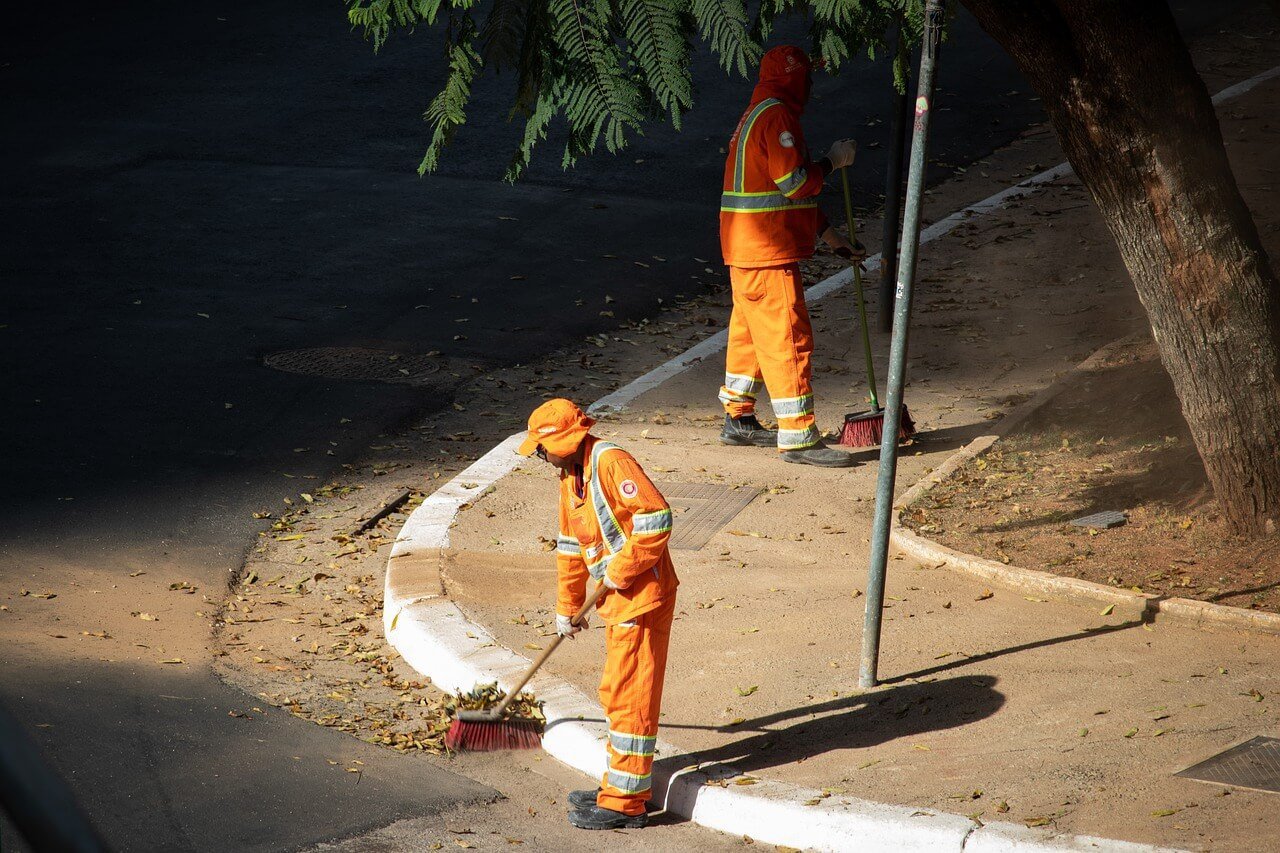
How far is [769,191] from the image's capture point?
8.32m

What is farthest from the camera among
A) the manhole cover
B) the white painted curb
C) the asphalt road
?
the manhole cover

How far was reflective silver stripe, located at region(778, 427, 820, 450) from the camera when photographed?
835 centimetres

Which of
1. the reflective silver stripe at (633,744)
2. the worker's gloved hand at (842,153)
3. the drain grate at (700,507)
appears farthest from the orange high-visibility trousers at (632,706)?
the worker's gloved hand at (842,153)

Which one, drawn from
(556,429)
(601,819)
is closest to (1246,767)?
(601,819)

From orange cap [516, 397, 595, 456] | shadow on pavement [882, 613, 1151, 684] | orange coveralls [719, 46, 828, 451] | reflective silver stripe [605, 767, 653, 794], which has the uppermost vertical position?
orange coveralls [719, 46, 828, 451]

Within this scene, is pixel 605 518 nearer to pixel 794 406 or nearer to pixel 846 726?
pixel 846 726

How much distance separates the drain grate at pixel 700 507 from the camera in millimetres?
7475

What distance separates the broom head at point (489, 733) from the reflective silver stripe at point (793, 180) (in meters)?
3.70

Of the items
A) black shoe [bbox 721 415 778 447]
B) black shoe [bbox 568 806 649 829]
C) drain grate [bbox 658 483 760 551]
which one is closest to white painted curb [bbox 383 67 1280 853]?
black shoe [bbox 568 806 649 829]

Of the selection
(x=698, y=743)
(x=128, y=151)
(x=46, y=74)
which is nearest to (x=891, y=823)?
(x=698, y=743)

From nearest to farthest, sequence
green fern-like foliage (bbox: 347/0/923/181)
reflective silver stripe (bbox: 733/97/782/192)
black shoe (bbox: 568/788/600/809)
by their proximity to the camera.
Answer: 1. green fern-like foliage (bbox: 347/0/923/181)
2. black shoe (bbox: 568/788/600/809)
3. reflective silver stripe (bbox: 733/97/782/192)

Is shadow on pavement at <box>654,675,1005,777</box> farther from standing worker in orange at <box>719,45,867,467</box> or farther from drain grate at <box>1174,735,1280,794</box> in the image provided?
standing worker in orange at <box>719,45,867,467</box>

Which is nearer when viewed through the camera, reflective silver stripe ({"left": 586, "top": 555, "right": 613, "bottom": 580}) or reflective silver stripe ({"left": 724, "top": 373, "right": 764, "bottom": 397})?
reflective silver stripe ({"left": 586, "top": 555, "right": 613, "bottom": 580})

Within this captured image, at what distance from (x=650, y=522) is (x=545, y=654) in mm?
736
